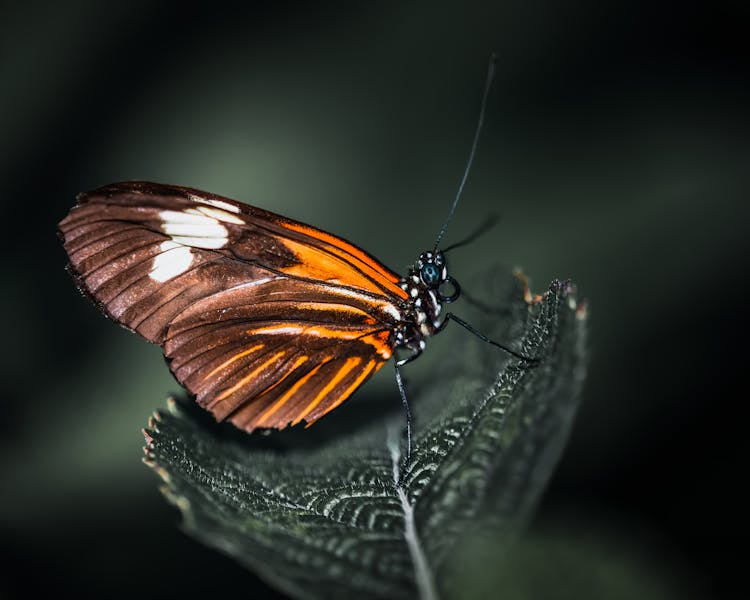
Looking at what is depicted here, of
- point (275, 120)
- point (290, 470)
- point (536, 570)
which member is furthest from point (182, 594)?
point (275, 120)

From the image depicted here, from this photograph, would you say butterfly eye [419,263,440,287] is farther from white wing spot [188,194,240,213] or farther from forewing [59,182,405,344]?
white wing spot [188,194,240,213]

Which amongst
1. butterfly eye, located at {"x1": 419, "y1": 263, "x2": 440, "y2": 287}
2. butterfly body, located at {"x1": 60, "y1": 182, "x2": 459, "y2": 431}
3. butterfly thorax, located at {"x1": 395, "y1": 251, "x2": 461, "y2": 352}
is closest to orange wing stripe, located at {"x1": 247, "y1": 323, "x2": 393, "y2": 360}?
butterfly body, located at {"x1": 60, "y1": 182, "x2": 459, "y2": 431}

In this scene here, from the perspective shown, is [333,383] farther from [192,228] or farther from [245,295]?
[192,228]

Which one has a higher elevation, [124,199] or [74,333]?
[124,199]

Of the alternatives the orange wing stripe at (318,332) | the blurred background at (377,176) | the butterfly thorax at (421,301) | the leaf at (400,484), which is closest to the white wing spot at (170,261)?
the orange wing stripe at (318,332)

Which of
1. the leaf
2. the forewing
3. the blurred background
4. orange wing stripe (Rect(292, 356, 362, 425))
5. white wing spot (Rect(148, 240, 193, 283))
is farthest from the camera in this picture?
the blurred background

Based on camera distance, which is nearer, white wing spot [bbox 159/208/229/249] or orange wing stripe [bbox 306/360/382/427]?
white wing spot [bbox 159/208/229/249]

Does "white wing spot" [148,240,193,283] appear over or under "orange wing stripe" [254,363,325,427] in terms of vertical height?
over

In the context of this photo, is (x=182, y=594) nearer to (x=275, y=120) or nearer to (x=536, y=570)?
(x=536, y=570)
